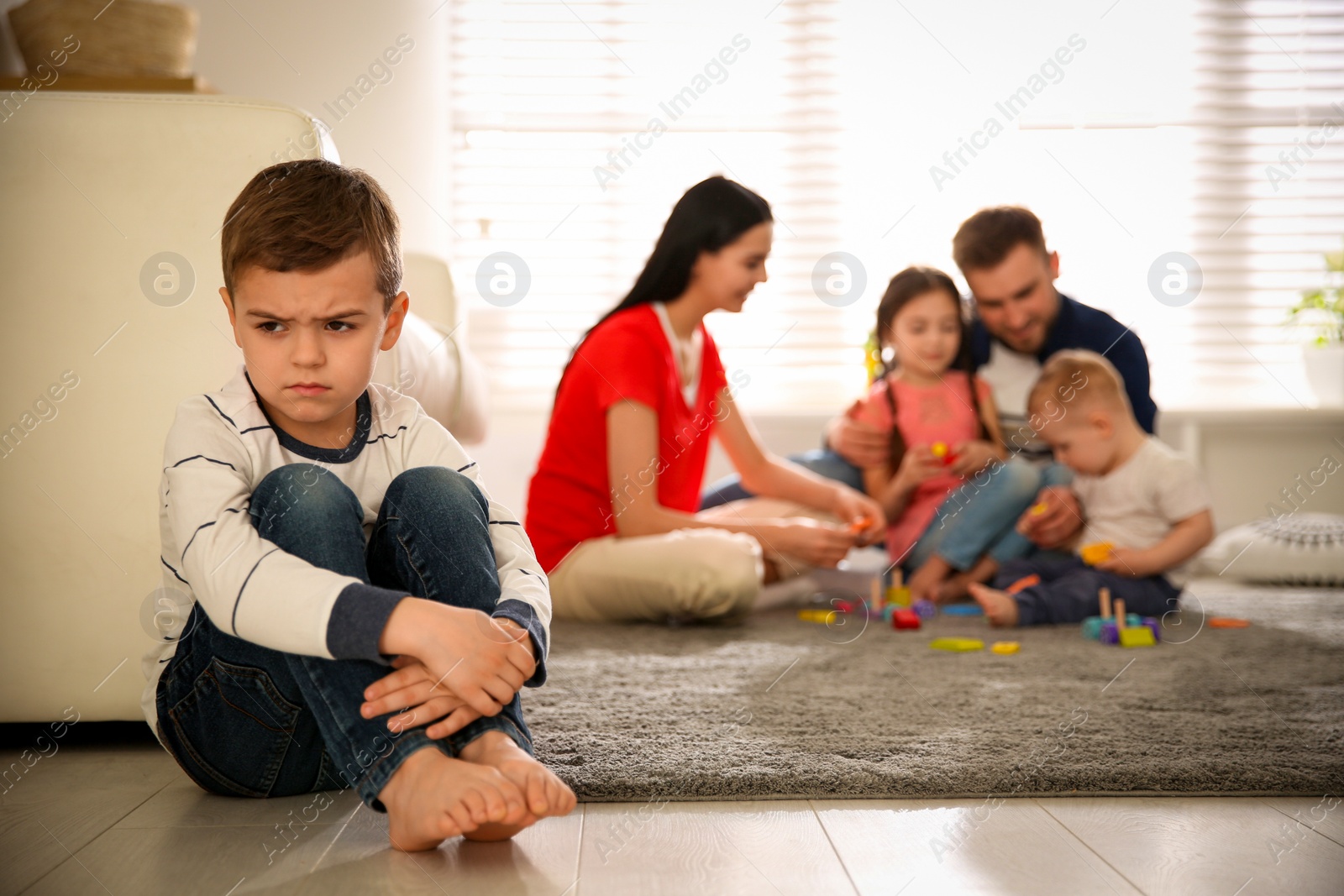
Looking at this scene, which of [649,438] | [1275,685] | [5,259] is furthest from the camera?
[649,438]

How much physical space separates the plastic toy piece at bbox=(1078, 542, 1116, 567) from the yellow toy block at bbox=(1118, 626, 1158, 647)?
229mm

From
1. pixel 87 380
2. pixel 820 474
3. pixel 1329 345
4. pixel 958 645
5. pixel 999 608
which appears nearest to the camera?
pixel 87 380

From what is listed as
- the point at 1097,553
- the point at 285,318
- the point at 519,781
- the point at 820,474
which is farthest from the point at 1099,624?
the point at 285,318

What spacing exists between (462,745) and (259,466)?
25 centimetres

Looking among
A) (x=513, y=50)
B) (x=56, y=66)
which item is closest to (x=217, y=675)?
(x=56, y=66)

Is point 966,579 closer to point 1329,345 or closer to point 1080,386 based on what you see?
point 1080,386

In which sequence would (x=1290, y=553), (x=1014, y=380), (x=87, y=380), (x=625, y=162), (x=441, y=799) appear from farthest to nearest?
(x=625, y=162)
(x=1290, y=553)
(x=1014, y=380)
(x=87, y=380)
(x=441, y=799)

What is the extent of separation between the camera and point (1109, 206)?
9.41 feet

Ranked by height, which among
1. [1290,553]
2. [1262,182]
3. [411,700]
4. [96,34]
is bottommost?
[1290,553]

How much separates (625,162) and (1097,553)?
5.52 ft

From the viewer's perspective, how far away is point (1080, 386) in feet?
5.73

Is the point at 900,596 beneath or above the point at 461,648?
beneath

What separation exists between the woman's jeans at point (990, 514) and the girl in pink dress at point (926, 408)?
0.03 meters

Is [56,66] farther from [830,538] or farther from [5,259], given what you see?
[830,538]
